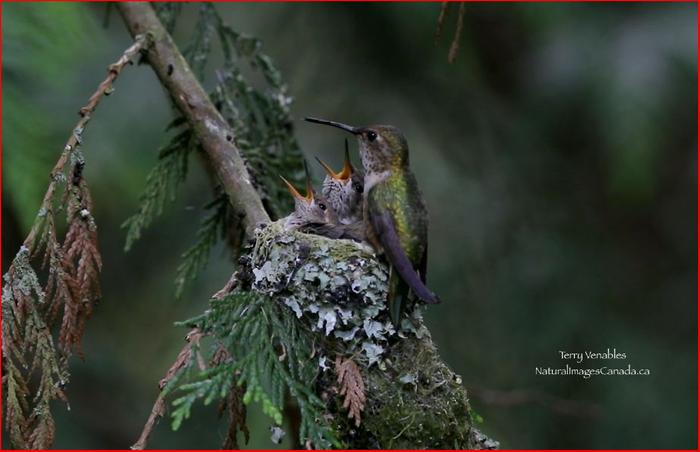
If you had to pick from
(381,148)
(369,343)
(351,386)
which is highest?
(381,148)

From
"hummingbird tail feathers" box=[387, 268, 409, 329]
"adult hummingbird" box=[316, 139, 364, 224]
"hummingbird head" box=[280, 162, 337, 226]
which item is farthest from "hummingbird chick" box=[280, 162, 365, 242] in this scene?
"hummingbird tail feathers" box=[387, 268, 409, 329]

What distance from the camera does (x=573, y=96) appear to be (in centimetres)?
649

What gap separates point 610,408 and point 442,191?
7.08 ft

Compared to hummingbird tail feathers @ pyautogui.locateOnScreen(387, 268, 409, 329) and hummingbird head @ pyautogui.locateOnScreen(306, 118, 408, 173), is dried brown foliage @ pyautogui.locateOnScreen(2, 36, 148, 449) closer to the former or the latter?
hummingbird tail feathers @ pyautogui.locateOnScreen(387, 268, 409, 329)

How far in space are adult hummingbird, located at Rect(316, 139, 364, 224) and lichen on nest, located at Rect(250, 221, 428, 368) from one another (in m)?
1.10

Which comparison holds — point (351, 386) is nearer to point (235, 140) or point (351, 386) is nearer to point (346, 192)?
point (235, 140)

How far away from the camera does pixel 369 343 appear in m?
2.79

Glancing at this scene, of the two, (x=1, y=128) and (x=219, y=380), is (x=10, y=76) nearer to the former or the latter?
(x=1, y=128)

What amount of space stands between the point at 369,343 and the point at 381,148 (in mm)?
1405

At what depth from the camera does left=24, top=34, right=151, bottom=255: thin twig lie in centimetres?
253

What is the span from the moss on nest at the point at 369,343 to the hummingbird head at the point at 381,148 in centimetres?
75

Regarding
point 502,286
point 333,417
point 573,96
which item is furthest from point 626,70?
point 333,417

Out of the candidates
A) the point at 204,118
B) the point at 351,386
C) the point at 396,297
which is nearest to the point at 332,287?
the point at 396,297

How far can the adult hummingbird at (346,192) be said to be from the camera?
4457 mm
